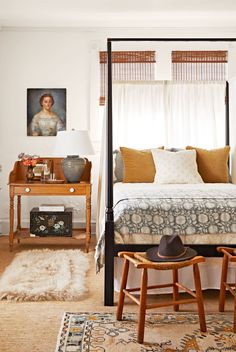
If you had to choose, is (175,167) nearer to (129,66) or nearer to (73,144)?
(73,144)

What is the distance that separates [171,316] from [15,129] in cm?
359

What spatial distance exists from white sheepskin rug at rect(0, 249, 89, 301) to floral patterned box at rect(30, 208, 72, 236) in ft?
0.86

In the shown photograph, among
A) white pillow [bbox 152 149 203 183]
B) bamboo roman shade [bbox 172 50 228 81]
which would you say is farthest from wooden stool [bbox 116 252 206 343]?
bamboo roman shade [bbox 172 50 228 81]

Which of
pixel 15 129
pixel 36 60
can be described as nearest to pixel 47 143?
pixel 15 129

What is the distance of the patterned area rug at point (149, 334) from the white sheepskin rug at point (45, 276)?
1.50 feet

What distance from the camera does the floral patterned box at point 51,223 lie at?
220 inches

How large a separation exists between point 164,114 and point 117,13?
1.29 m

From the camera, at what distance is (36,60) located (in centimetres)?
620

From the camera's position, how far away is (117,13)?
5.63 m

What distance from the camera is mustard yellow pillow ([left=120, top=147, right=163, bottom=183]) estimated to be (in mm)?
5324

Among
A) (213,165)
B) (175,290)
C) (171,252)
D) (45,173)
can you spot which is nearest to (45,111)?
(45,173)

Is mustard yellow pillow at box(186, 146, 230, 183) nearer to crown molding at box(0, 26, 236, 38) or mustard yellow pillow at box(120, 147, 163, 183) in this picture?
mustard yellow pillow at box(120, 147, 163, 183)

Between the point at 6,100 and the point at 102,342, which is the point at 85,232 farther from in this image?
the point at 102,342

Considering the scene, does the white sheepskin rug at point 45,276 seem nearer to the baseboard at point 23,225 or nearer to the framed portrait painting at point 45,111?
the baseboard at point 23,225
